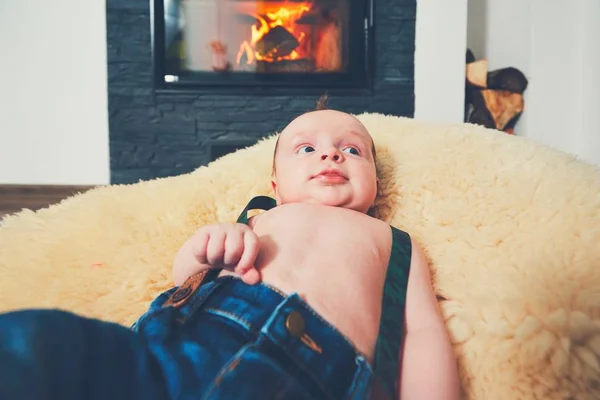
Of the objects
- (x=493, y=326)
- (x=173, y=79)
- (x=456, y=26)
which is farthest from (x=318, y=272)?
(x=456, y=26)

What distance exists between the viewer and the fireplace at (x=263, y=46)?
2.07 m

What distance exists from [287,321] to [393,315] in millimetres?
151

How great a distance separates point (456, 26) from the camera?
2.09 m

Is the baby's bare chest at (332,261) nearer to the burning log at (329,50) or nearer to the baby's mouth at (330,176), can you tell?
the baby's mouth at (330,176)

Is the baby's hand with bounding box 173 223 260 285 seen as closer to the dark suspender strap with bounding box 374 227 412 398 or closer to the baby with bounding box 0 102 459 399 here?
the baby with bounding box 0 102 459 399

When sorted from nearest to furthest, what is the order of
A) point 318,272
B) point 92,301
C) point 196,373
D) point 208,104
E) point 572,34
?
point 196,373, point 318,272, point 92,301, point 208,104, point 572,34

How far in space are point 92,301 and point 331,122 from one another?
0.45 meters

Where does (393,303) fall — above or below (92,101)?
below

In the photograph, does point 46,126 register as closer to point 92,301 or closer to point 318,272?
point 92,301

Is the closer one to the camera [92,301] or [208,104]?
[92,301]

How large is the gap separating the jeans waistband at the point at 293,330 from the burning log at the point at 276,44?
170cm

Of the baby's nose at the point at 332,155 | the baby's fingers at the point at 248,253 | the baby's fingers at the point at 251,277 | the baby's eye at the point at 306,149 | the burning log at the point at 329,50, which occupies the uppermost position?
the burning log at the point at 329,50

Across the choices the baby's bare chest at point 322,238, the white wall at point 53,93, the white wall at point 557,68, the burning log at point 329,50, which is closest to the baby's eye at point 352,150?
the baby's bare chest at point 322,238

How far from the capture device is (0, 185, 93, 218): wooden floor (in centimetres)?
187
